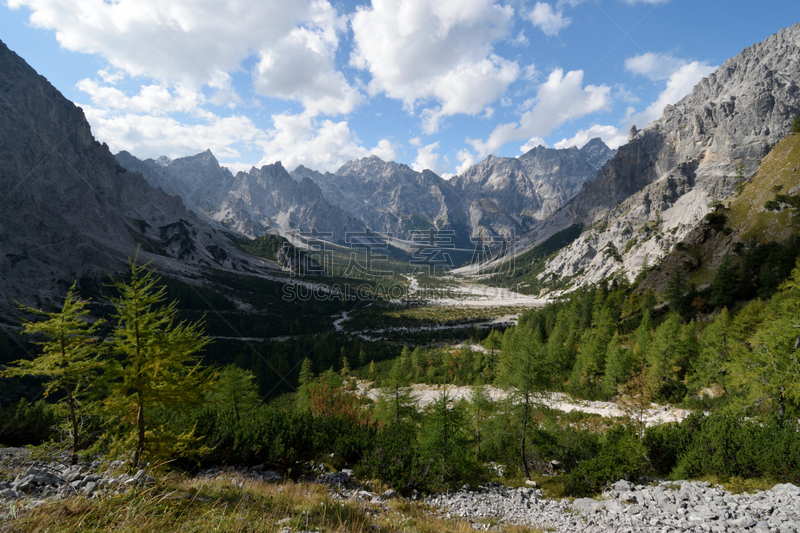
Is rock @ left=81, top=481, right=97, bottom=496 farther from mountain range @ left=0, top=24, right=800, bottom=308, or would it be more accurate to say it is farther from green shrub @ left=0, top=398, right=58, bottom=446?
mountain range @ left=0, top=24, right=800, bottom=308

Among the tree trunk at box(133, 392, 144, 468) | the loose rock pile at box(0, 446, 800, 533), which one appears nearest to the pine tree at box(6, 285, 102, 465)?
the tree trunk at box(133, 392, 144, 468)

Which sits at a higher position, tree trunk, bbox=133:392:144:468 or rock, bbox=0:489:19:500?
rock, bbox=0:489:19:500

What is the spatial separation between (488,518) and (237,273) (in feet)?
593

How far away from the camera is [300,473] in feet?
42.9

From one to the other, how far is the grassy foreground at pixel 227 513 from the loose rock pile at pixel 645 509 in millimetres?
1546

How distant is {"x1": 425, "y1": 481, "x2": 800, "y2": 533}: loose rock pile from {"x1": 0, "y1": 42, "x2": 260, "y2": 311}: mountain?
378 feet

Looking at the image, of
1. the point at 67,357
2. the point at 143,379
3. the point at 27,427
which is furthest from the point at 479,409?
the point at 27,427

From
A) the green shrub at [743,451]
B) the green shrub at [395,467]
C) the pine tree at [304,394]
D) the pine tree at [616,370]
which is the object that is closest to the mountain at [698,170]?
the pine tree at [616,370]

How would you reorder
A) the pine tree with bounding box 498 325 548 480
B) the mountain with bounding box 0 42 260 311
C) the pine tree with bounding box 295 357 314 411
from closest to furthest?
the pine tree with bounding box 498 325 548 480
the pine tree with bounding box 295 357 314 411
the mountain with bounding box 0 42 260 311

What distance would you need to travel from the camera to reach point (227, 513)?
671 centimetres

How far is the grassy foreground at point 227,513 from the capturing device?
183 inches

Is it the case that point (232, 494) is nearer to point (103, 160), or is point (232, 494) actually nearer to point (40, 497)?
Answer: point (40, 497)

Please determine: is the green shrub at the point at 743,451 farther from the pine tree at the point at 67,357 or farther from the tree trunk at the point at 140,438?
the pine tree at the point at 67,357

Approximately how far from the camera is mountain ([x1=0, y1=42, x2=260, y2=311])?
93250 millimetres
